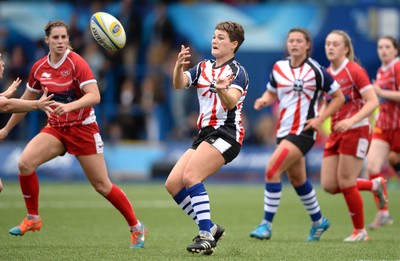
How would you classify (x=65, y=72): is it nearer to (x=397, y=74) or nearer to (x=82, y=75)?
(x=82, y=75)

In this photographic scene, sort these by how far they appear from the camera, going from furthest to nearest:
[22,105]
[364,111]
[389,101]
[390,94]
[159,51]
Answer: [159,51] → [389,101] → [390,94] → [364,111] → [22,105]

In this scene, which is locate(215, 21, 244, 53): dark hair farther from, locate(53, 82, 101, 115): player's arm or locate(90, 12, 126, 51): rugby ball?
Result: locate(53, 82, 101, 115): player's arm

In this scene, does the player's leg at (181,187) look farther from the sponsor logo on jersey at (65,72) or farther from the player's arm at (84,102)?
the sponsor logo on jersey at (65,72)

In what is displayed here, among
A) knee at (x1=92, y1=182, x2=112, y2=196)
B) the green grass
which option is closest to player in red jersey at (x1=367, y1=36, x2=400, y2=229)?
the green grass

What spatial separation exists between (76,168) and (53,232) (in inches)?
359

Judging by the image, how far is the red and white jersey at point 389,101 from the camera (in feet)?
36.2

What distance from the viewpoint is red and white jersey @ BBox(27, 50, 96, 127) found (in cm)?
866

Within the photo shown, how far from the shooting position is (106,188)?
876cm

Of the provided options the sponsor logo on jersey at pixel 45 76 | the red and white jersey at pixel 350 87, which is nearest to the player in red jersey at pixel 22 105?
the sponsor logo on jersey at pixel 45 76

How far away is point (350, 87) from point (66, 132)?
10.9 feet

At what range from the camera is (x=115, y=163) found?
63.4ft

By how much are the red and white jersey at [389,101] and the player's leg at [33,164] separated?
461 centimetres

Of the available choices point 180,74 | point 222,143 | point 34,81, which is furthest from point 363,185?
point 34,81

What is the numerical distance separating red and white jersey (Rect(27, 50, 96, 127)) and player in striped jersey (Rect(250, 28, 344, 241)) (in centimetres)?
229
